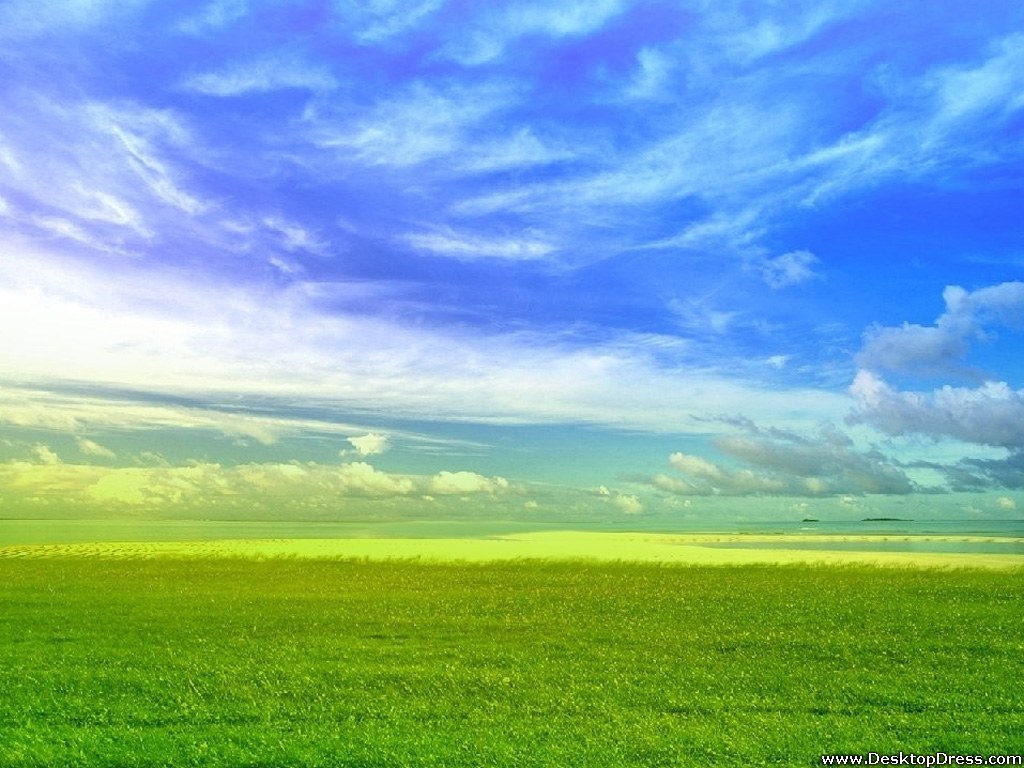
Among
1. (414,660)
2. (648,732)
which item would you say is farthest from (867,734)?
(414,660)

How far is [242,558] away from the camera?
69.6 meters

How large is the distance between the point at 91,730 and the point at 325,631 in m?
13.8

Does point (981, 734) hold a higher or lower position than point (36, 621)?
higher

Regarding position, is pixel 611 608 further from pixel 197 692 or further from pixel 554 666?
pixel 197 692

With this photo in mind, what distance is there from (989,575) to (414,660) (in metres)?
44.4

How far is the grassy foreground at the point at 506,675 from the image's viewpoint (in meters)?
17.0

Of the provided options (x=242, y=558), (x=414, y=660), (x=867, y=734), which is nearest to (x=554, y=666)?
(x=414, y=660)

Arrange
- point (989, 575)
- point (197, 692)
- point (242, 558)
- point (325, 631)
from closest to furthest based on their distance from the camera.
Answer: point (197, 692) < point (325, 631) < point (989, 575) < point (242, 558)

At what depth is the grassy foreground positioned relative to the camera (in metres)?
17.0

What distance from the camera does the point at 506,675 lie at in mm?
23312

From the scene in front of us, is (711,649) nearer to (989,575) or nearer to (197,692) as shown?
(197,692)

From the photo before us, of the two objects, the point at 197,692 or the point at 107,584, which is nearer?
the point at 197,692

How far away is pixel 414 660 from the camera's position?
2578 cm

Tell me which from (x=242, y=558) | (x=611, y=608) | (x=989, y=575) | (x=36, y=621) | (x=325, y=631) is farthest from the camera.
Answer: (x=242, y=558)
